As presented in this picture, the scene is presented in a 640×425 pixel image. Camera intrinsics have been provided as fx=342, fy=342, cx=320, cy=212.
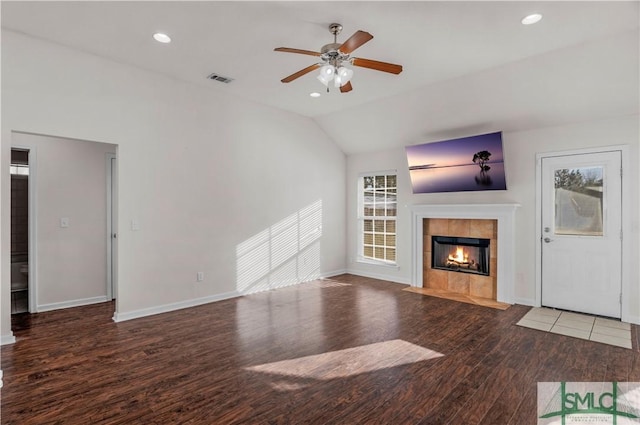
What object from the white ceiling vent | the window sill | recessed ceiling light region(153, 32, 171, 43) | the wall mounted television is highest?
recessed ceiling light region(153, 32, 171, 43)

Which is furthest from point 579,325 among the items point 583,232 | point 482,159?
point 482,159

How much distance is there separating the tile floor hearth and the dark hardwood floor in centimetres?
15

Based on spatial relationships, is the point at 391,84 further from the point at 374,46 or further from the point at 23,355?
the point at 23,355

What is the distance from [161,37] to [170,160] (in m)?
1.56

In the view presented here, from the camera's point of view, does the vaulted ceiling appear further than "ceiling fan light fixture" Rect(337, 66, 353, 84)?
No

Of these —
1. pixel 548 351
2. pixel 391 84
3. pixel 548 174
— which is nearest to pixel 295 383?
pixel 548 351

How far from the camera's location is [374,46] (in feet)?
11.5

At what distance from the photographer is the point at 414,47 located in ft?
11.6

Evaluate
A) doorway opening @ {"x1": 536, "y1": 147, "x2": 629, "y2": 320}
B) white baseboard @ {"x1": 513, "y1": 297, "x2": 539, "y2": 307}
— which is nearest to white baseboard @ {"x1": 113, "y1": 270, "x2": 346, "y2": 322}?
white baseboard @ {"x1": 513, "y1": 297, "x2": 539, "y2": 307}

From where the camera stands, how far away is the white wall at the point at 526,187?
4.01 metres

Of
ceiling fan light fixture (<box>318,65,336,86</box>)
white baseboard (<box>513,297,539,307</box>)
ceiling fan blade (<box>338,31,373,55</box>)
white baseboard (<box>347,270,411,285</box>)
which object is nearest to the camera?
ceiling fan blade (<box>338,31,373,55</box>)

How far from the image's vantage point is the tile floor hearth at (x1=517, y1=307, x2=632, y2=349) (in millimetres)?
3527

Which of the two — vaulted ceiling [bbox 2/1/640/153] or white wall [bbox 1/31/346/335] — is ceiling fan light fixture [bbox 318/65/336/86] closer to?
vaulted ceiling [bbox 2/1/640/153]

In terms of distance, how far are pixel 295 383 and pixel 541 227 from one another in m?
3.97
